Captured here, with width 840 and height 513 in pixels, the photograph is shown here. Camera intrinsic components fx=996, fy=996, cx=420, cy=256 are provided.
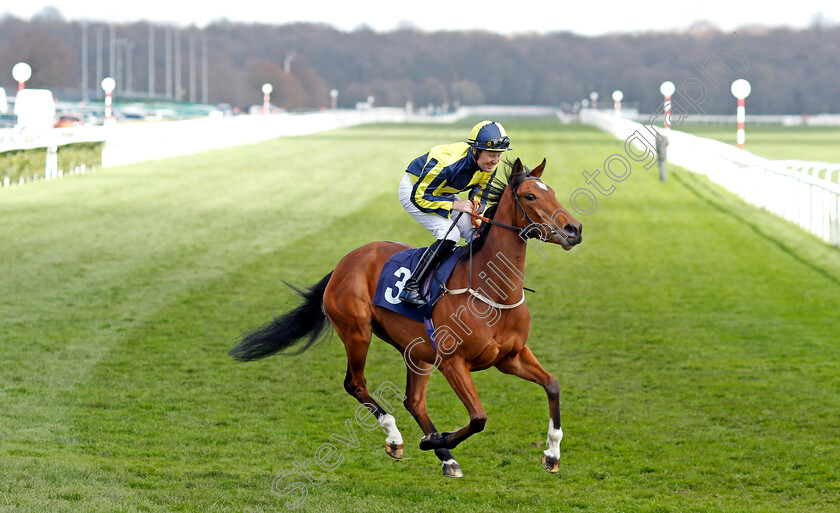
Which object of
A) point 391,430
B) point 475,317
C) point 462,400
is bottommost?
point 391,430

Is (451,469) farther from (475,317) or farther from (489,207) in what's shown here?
(489,207)

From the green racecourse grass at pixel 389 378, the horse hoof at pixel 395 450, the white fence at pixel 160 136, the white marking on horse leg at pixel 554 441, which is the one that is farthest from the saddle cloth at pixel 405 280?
the white fence at pixel 160 136

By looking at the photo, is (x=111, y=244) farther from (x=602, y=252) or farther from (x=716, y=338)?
(x=716, y=338)

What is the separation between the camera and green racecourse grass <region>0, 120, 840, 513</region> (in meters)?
5.36

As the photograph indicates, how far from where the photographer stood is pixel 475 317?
15.6 ft

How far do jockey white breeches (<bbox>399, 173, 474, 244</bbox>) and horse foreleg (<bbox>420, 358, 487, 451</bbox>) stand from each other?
2.38 ft

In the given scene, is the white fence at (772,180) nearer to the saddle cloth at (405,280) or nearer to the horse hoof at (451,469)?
the saddle cloth at (405,280)

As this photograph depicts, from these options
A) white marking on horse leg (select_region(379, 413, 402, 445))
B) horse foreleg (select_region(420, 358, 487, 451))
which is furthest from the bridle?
white marking on horse leg (select_region(379, 413, 402, 445))

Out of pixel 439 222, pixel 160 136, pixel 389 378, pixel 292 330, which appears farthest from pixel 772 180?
pixel 160 136

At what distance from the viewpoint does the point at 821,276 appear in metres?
12.2

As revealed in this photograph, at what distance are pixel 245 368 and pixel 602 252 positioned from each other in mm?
7368

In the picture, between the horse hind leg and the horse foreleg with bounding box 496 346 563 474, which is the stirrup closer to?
the horse hind leg

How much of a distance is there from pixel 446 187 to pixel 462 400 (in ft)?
3.60

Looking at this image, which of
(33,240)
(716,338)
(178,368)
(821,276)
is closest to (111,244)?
(33,240)
